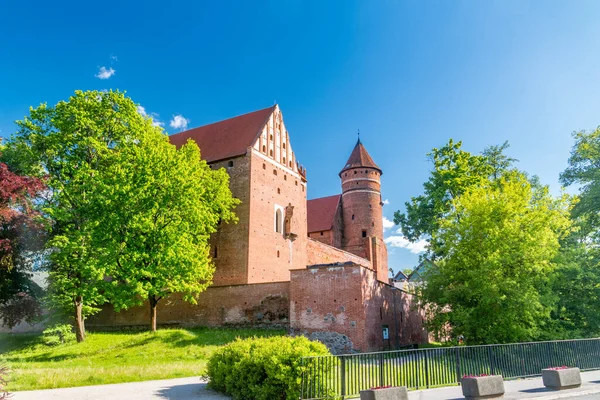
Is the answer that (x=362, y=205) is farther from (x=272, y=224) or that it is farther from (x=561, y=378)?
(x=561, y=378)

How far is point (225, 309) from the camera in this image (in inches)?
974

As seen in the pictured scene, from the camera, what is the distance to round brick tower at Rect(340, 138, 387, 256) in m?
Result: 42.7

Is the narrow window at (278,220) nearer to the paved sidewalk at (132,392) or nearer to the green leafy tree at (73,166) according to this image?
the green leafy tree at (73,166)

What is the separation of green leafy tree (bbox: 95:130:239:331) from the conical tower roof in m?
22.3

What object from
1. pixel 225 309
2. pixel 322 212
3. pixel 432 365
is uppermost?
pixel 322 212

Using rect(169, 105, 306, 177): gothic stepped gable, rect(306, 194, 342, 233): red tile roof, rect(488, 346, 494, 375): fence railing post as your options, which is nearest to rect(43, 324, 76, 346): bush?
rect(169, 105, 306, 177): gothic stepped gable

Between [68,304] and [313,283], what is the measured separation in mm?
12253

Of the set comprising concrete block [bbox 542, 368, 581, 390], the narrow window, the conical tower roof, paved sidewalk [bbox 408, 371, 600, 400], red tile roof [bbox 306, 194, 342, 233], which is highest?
the conical tower roof

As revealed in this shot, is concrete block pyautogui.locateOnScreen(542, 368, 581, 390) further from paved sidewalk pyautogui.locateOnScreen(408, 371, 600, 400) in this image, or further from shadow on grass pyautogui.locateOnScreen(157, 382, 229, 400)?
shadow on grass pyautogui.locateOnScreen(157, 382, 229, 400)

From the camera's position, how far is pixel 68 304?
71.5 ft

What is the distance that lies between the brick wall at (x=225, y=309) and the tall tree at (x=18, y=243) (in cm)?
563

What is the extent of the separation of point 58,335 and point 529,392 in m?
Answer: 21.4

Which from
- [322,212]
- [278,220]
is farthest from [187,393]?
[322,212]

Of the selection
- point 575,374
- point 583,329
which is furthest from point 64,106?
point 583,329
